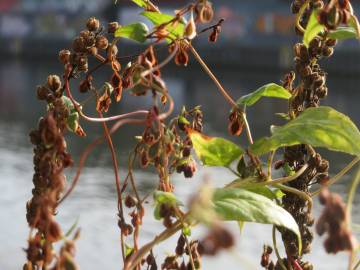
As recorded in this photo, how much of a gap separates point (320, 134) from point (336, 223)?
0.42ft

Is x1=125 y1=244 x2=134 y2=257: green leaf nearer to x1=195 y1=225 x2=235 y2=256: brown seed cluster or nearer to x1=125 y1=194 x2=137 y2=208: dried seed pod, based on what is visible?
x1=125 y1=194 x2=137 y2=208: dried seed pod

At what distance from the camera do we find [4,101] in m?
6.54

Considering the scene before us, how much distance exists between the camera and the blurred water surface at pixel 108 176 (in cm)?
235

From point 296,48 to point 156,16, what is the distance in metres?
0.09

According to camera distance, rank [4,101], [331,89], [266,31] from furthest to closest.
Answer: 1. [266,31]
2. [331,89]
3. [4,101]

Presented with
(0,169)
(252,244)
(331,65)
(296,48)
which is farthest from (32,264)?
(331,65)

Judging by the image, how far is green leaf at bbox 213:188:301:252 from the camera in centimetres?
31

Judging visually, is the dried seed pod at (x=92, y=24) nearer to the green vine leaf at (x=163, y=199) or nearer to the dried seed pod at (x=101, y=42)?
the dried seed pod at (x=101, y=42)

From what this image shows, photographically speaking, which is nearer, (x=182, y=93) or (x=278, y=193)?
(x=278, y=193)

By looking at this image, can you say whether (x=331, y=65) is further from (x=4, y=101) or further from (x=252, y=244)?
(x=252, y=244)

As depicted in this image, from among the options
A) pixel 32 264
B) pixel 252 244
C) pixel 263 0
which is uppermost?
pixel 263 0

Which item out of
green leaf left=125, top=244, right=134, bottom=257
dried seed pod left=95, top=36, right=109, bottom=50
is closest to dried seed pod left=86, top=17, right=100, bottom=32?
dried seed pod left=95, top=36, right=109, bottom=50

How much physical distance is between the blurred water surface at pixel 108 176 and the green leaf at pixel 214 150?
3 centimetres

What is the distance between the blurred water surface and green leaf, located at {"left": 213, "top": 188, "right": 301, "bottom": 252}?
0.5 inches
